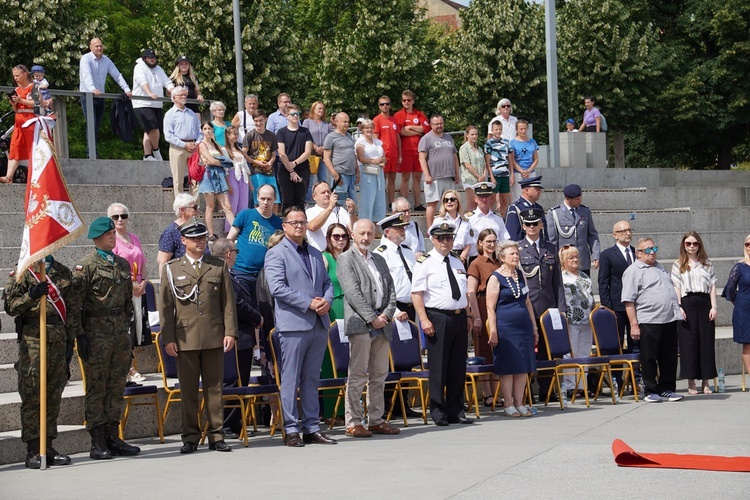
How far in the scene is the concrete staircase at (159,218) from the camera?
11146 mm

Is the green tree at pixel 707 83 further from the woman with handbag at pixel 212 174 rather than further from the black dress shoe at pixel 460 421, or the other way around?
the black dress shoe at pixel 460 421

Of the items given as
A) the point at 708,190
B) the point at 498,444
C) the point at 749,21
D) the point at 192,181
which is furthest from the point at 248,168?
the point at 749,21

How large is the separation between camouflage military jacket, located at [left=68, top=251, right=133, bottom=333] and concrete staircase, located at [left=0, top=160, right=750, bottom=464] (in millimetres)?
882

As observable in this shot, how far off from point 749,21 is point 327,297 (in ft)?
94.5

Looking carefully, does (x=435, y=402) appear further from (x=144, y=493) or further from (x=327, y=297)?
(x=144, y=493)

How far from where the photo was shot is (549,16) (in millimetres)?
24312

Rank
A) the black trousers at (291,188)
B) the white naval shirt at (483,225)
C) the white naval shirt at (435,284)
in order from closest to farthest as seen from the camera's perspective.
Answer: the white naval shirt at (435,284), the white naval shirt at (483,225), the black trousers at (291,188)

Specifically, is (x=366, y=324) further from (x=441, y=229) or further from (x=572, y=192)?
(x=572, y=192)

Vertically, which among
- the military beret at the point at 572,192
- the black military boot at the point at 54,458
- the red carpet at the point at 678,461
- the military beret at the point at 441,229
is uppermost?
the military beret at the point at 572,192

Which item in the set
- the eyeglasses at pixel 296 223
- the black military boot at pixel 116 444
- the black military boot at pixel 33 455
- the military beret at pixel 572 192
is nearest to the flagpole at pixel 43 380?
the black military boot at pixel 33 455

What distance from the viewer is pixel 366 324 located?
11.4 m

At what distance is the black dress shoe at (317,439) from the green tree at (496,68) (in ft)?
94.7

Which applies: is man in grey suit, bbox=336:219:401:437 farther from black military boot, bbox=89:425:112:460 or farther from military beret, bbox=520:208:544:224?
military beret, bbox=520:208:544:224

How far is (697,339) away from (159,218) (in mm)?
6716
